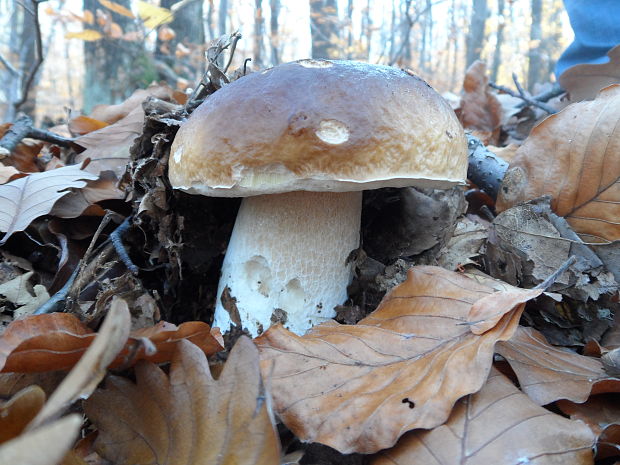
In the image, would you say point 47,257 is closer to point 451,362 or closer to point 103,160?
point 103,160

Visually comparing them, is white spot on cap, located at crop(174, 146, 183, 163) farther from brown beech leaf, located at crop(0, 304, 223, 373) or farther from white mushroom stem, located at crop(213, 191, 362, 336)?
brown beech leaf, located at crop(0, 304, 223, 373)

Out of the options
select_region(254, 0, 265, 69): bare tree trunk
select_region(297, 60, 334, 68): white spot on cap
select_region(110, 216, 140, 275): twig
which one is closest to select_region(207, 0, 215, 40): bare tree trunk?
select_region(254, 0, 265, 69): bare tree trunk

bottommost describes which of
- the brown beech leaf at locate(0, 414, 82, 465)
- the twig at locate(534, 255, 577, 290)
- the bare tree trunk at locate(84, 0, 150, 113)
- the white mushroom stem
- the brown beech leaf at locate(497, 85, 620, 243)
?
the bare tree trunk at locate(84, 0, 150, 113)

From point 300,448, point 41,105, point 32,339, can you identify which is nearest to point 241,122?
point 32,339

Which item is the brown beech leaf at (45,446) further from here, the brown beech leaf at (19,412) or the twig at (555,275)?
the twig at (555,275)

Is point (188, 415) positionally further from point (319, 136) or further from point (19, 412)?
point (319, 136)

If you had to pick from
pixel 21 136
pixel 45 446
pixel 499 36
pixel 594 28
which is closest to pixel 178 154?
pixel 45 446
